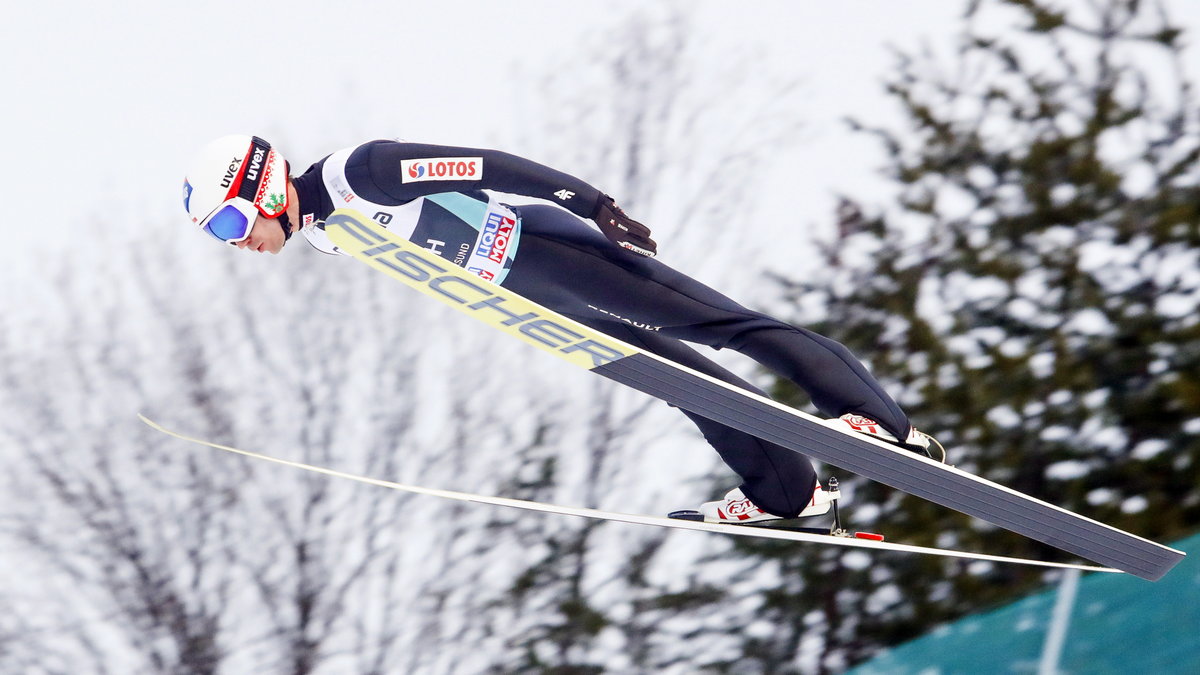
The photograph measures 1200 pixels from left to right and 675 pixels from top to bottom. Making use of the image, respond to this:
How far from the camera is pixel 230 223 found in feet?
9.59

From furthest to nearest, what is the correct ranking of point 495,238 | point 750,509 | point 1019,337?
point 1019,337 → point 750,509 → point 495,238

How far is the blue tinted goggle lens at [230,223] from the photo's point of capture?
2920mm

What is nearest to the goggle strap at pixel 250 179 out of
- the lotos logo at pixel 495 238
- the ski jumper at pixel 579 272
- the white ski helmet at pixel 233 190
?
the white ski helmet at pixel 233 190

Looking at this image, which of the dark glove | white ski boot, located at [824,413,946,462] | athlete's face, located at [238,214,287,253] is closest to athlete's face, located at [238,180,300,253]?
athlete's face, located at [238,214,287,253]

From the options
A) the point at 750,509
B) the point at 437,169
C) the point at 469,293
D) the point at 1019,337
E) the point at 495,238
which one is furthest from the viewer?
the point at 1019,337

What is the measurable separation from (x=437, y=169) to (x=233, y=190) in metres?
0.51

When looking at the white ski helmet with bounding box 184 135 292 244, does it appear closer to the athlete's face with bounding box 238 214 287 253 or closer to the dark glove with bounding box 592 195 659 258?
the athlete's face with bounding box 238 214 287 253

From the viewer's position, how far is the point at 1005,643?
4195mm

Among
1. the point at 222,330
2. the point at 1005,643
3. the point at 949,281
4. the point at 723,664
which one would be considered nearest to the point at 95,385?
the point at 222,330

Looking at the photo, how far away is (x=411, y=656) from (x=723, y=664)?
7.01 ft

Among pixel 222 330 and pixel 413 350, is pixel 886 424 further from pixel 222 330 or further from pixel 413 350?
pixel 222 330

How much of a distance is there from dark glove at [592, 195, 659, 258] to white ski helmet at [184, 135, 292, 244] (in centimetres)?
79

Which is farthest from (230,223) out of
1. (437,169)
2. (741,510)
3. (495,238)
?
(741,510)

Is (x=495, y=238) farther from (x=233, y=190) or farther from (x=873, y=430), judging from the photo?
(x=873, y=430)
